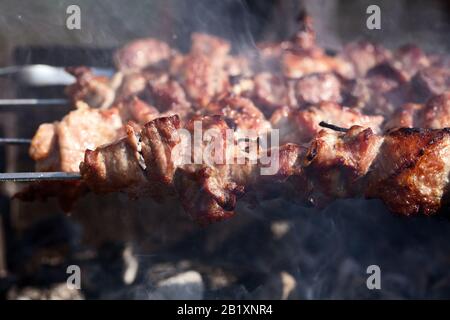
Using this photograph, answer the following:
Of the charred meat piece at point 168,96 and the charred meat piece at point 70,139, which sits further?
the charred meat piece at point 168,96

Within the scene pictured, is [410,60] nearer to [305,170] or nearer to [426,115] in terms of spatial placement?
[426,115]

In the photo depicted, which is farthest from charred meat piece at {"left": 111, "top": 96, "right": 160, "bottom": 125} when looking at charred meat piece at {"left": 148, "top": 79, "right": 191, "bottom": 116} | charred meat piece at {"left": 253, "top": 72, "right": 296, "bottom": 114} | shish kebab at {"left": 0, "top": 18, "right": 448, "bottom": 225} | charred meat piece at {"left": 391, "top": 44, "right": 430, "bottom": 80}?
charred meat piece at {"left": 391, "top": 44, "right": 430, "bottom": 80}

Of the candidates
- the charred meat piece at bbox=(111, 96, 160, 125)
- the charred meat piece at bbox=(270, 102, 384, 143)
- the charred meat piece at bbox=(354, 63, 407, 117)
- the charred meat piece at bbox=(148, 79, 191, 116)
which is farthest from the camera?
the charred meat piece at bbox=(354, 63, 407, 117)

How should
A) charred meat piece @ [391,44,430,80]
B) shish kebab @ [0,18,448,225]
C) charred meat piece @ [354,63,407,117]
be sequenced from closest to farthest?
shish kebab @ [0,18,448,225] → charred meat piece @ [354,63,407,117] → charred meat piece @ [391,44,430,80]

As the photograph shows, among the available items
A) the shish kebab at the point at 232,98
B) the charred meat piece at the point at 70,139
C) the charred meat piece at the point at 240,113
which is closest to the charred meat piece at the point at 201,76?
the shish kebab at the point at 232,98

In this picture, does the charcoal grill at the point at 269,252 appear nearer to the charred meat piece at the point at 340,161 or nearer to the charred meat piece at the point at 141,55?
the charred meat piece at the point at 141,55

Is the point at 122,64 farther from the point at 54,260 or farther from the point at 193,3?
the point at 54,260

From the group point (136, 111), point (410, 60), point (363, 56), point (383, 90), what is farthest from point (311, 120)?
point (410, 60)

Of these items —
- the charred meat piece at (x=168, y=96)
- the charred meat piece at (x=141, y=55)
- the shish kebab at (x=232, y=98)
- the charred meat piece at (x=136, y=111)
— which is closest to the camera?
the shish kebab at (x=232, y=98)

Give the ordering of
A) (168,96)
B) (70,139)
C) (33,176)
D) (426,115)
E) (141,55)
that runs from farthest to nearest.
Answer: (141,55), (168,96), (426,115), (70,139), (33,176)

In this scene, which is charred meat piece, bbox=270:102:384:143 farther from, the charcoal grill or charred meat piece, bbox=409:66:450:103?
the charcoal grill
